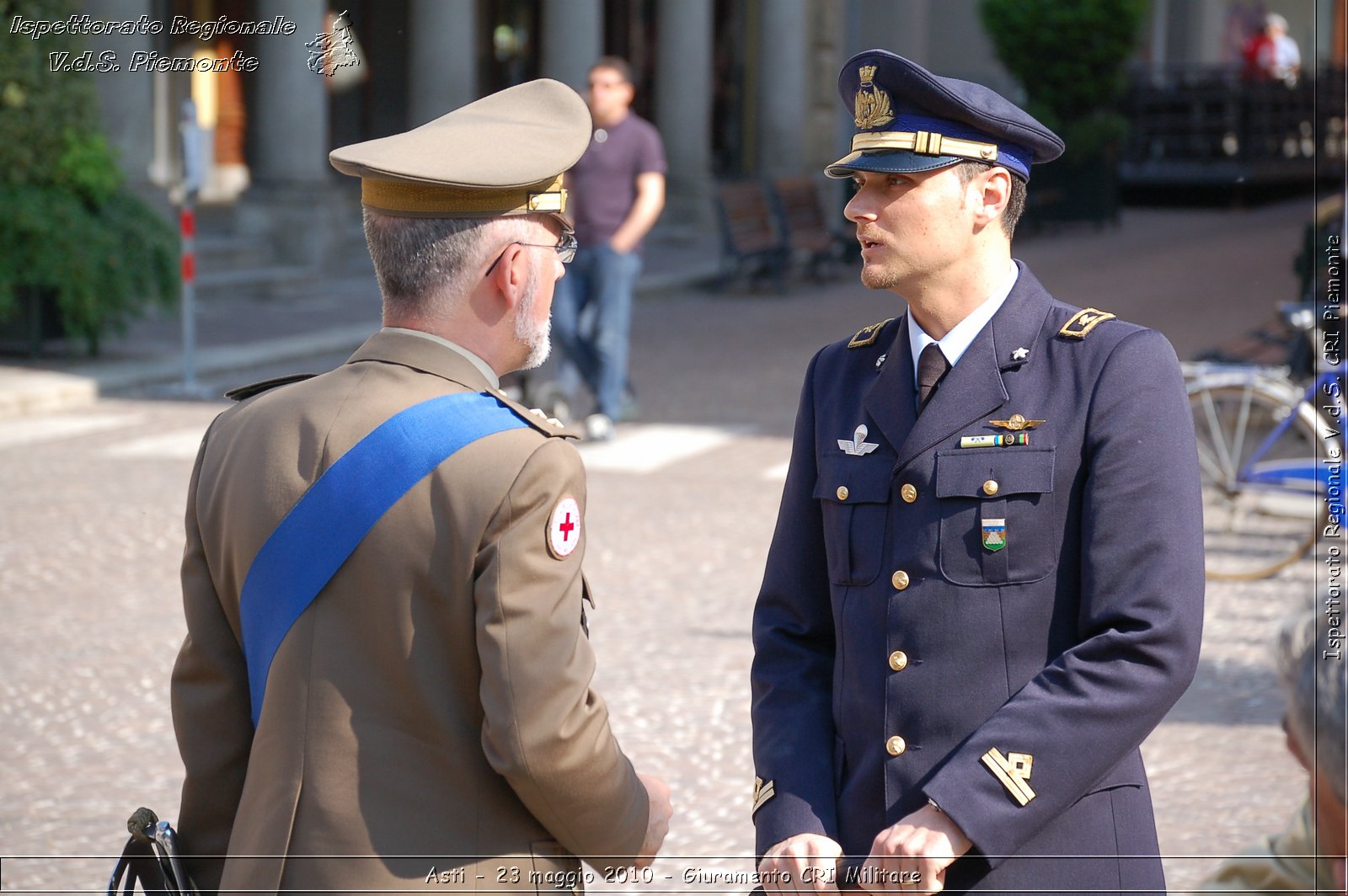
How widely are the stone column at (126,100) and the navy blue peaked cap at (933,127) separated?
40.2 ft

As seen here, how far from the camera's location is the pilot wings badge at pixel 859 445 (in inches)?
91.9

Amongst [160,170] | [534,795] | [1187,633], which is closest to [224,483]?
[534,795]

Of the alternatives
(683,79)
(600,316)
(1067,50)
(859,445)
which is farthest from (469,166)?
(1067,50)

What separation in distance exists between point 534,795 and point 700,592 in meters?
4.65

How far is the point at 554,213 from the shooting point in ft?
7.24

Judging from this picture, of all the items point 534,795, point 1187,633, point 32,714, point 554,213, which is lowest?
point 32,714

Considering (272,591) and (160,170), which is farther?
(160,170)

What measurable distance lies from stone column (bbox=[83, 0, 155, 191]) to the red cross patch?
12458mm

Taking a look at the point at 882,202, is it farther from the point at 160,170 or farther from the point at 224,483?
the point at 160,170

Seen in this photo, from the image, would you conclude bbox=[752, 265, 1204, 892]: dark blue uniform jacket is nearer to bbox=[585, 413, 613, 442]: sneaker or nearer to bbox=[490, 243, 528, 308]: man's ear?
bbox=[490, 243, 528, 308]: man's ear

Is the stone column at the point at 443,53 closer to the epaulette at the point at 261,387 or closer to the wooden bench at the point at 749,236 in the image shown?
the wooden bench at the point at 749,236

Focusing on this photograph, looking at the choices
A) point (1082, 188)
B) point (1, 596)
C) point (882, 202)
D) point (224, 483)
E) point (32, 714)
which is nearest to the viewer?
point (224, 483)

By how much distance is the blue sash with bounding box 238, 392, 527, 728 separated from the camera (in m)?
2.00

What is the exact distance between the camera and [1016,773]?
2.07 meters
